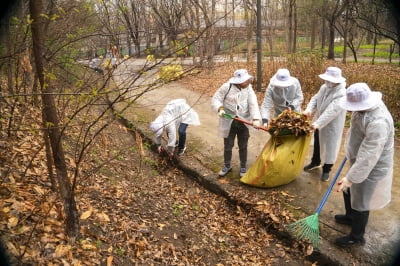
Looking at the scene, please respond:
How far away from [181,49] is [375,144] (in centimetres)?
194

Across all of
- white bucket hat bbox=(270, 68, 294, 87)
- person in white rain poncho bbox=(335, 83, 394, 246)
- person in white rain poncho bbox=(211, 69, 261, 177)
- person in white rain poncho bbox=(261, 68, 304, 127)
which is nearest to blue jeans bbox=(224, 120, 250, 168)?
person in white rain poncho bbox=(211, 69, 261, 177)

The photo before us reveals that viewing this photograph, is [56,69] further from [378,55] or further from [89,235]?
[378,55]

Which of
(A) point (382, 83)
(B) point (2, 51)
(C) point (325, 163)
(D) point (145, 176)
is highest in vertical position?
(B) point (2, 51)

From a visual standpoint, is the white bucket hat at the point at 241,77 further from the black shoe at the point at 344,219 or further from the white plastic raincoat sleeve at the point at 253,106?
the black shoe at the point at 344,219

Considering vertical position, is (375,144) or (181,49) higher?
(181,49)

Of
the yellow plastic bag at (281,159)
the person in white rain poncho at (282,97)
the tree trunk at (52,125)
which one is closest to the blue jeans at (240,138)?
the person in white rain poncho at (282,97)

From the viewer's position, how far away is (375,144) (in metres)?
2.83

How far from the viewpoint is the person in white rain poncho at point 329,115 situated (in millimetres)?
4152

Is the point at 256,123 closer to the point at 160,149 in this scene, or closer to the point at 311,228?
the point at 311,228

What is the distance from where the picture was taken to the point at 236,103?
4.60 m

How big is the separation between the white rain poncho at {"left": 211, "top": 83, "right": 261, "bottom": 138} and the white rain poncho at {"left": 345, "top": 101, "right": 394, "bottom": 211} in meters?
1.63

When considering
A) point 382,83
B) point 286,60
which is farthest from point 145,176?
point 286,60

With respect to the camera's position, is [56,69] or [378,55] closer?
[56,69]

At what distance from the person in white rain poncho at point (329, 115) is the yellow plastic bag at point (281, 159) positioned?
333mm
